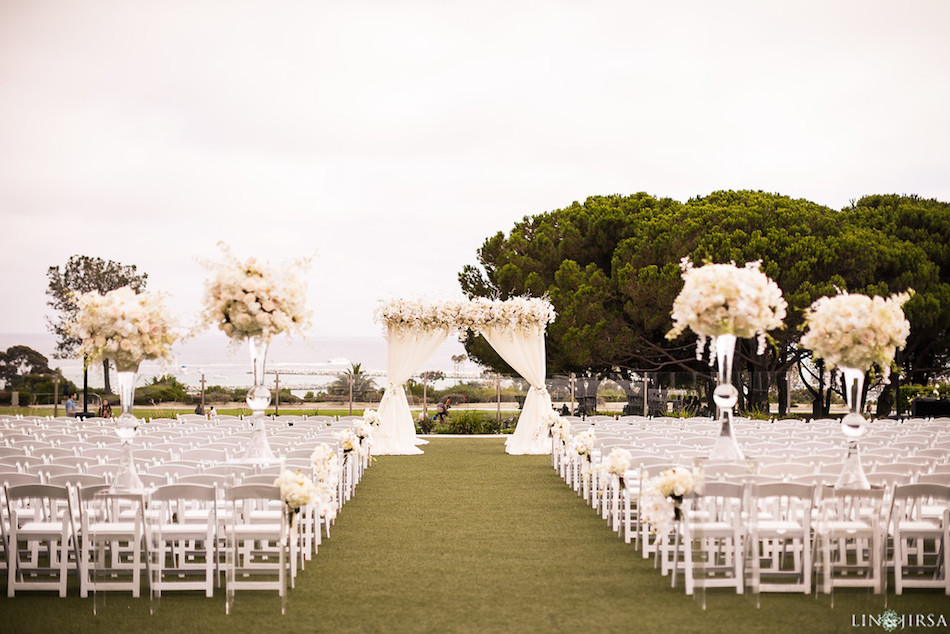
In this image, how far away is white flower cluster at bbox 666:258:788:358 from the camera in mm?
6230

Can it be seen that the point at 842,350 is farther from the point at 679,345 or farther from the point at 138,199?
the point at 138,199

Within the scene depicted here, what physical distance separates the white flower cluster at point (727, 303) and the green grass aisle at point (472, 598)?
184cm

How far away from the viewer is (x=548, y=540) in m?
8.45

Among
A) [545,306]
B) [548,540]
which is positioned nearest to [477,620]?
[548,540]

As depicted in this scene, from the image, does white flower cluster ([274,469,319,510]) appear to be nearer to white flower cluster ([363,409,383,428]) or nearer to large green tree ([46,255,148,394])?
white flower cluster ([363,409,383,428])

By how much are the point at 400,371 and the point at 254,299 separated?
10.7 metres

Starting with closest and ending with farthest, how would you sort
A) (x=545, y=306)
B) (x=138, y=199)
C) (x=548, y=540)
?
(x=548, y=540) → (x=545, y=306) → (x=138, y=199)

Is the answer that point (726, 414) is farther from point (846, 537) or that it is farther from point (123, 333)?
point (123, 333)

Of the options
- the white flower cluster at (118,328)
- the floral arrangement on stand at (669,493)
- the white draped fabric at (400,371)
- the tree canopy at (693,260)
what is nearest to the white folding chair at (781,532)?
the floral arrangement on stand at (669,493)

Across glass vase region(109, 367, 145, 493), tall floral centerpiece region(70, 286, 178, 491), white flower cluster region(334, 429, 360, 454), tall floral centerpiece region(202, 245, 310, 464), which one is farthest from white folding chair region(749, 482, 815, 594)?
white flower cluster region(334, 429, 360, 454)

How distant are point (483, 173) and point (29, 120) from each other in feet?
44.7

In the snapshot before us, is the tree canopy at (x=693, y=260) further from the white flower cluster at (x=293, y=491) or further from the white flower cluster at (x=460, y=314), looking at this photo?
the white flower cluster at (x=293, y=491)

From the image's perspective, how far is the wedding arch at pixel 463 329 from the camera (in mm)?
17375

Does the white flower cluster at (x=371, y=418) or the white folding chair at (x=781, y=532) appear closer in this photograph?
the white folding chair at (x=781, y=532)
